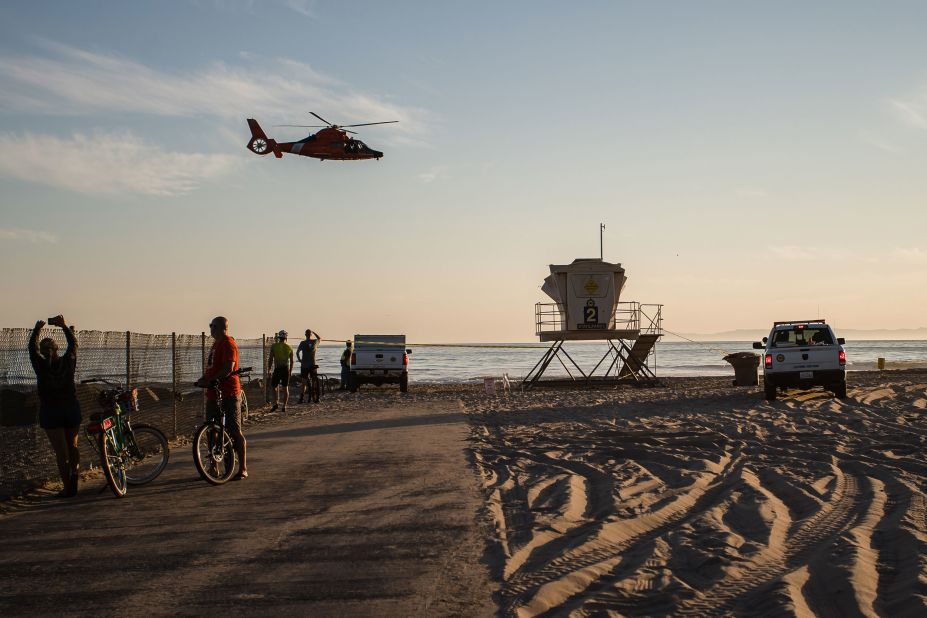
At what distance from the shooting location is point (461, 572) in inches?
234

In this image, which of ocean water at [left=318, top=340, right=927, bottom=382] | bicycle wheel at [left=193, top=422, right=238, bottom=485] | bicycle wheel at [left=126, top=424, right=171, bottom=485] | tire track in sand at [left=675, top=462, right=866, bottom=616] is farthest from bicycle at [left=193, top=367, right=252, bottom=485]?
ocean water at [left=318, top=340, right=927, bottom=382]

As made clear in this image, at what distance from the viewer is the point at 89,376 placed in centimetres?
1155

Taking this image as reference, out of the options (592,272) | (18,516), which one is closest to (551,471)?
(18,516)

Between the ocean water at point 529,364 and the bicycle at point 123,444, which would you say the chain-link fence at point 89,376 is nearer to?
the bicycle at point 123,444

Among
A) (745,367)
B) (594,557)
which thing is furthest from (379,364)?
(594,557)

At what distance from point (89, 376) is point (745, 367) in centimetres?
2412

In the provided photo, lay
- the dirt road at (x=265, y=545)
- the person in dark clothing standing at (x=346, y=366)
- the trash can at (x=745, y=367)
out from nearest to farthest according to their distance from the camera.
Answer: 1. the dirt road at (x=265, y=545)
2. the trash can at (x=745, y=367)
3. the person in dark clothing standing at (x=346, y=366)

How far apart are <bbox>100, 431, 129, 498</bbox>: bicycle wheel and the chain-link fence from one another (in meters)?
1.23

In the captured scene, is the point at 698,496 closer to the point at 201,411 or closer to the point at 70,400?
the point at 70,400

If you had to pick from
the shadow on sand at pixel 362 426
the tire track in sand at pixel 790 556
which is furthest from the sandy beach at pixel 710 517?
the shadow on sand at pixel 362 426

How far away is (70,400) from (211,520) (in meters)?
2.63

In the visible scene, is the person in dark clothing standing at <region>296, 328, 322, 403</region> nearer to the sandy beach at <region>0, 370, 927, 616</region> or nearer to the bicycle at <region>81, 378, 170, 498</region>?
the sandy beach at <region>0, 370, 927, 616</region>

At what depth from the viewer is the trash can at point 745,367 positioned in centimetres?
3061

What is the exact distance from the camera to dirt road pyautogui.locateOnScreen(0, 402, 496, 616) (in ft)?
17.5
